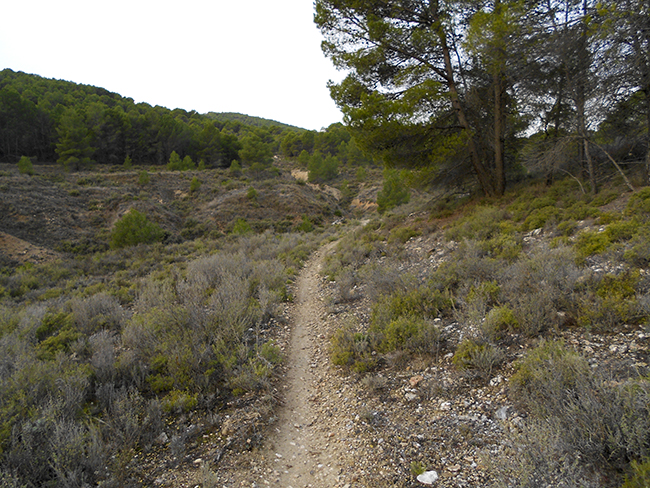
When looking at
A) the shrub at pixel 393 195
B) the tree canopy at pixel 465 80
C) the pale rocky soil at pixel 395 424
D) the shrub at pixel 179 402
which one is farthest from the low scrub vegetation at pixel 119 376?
the shrub at pixel 393 195

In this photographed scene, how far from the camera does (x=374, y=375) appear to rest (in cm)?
437

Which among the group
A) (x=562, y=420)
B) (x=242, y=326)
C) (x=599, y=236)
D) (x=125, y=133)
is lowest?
(x=242, y=326)

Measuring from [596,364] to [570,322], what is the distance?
1.01 metres

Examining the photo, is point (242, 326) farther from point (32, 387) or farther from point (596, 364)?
point (596, 364)

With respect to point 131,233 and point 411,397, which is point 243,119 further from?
point 411,397

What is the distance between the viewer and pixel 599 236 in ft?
20.0

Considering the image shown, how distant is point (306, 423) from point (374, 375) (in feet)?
3.63

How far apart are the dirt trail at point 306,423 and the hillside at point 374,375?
0.9 inches

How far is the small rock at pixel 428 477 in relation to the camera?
269 cm

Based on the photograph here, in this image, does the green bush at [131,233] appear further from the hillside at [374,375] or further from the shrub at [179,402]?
the shrub at [179,402]

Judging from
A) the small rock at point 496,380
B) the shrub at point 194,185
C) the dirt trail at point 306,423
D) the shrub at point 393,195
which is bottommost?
the dirt trail at point 306,423

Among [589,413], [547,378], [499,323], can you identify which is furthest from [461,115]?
Result: [589,413]

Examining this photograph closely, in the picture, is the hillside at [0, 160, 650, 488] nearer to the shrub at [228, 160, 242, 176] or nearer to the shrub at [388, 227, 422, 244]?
the shrub at [388, 227, 422, 244]

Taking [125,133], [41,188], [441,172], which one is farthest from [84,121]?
[441,172]
